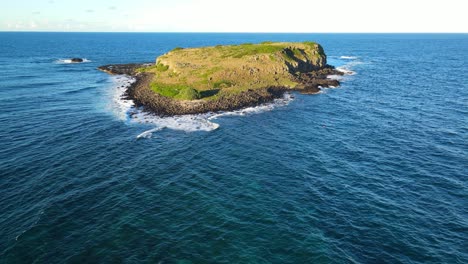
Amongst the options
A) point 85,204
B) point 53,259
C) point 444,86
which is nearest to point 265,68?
point 444,86

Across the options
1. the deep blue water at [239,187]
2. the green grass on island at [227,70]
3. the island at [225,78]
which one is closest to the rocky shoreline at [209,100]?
the island at [225,78]

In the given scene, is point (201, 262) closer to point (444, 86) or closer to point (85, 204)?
point (85, 204)

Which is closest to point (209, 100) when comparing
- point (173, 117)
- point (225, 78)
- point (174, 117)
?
point (174, 117)

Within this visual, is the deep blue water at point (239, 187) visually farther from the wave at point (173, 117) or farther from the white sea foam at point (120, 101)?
the white sea foam at point (120, 101)

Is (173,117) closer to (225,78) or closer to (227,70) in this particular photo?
(225,78)

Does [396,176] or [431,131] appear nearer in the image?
[396,176]

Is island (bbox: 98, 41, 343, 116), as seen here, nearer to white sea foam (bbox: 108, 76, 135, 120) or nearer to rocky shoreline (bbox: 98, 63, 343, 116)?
rocky shoreline (bbox: 98, 63, 343, 116)

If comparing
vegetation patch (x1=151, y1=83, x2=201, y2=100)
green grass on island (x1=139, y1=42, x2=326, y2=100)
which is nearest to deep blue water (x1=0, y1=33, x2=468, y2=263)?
vegetation patch (x1=151, y1=83, x2=201, y2=100)
